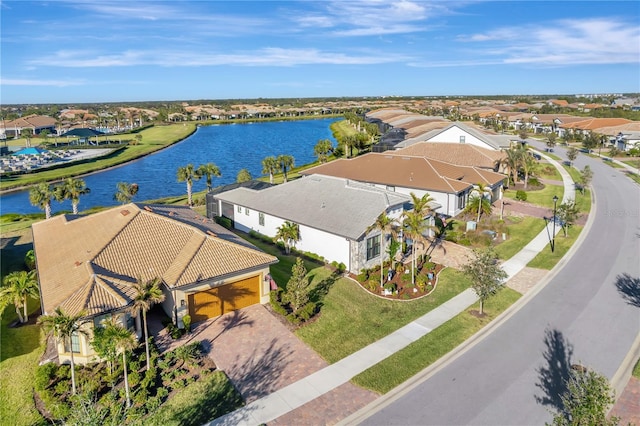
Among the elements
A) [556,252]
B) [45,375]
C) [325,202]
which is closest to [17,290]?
[45,375]

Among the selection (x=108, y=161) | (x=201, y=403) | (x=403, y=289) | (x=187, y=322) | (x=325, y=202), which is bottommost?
(x=201, y=403)

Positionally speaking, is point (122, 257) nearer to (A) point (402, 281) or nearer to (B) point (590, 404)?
(A) point (402, 281)

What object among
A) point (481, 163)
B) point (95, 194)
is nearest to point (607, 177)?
point (481, 163)

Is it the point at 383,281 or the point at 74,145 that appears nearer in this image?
the point at 383,281

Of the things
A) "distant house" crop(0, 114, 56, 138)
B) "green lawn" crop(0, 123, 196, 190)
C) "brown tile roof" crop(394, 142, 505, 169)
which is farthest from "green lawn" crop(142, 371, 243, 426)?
"distant house" crop(0, 114, 56, 138)

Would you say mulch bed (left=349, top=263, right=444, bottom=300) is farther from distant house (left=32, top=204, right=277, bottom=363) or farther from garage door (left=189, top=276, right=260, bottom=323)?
garage door (left=189, top=276, right=260, bottom=323)

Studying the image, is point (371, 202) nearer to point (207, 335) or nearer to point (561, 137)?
point (207, 335)

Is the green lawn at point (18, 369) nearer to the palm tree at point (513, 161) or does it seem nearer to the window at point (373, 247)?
the window at point (373, 247)
